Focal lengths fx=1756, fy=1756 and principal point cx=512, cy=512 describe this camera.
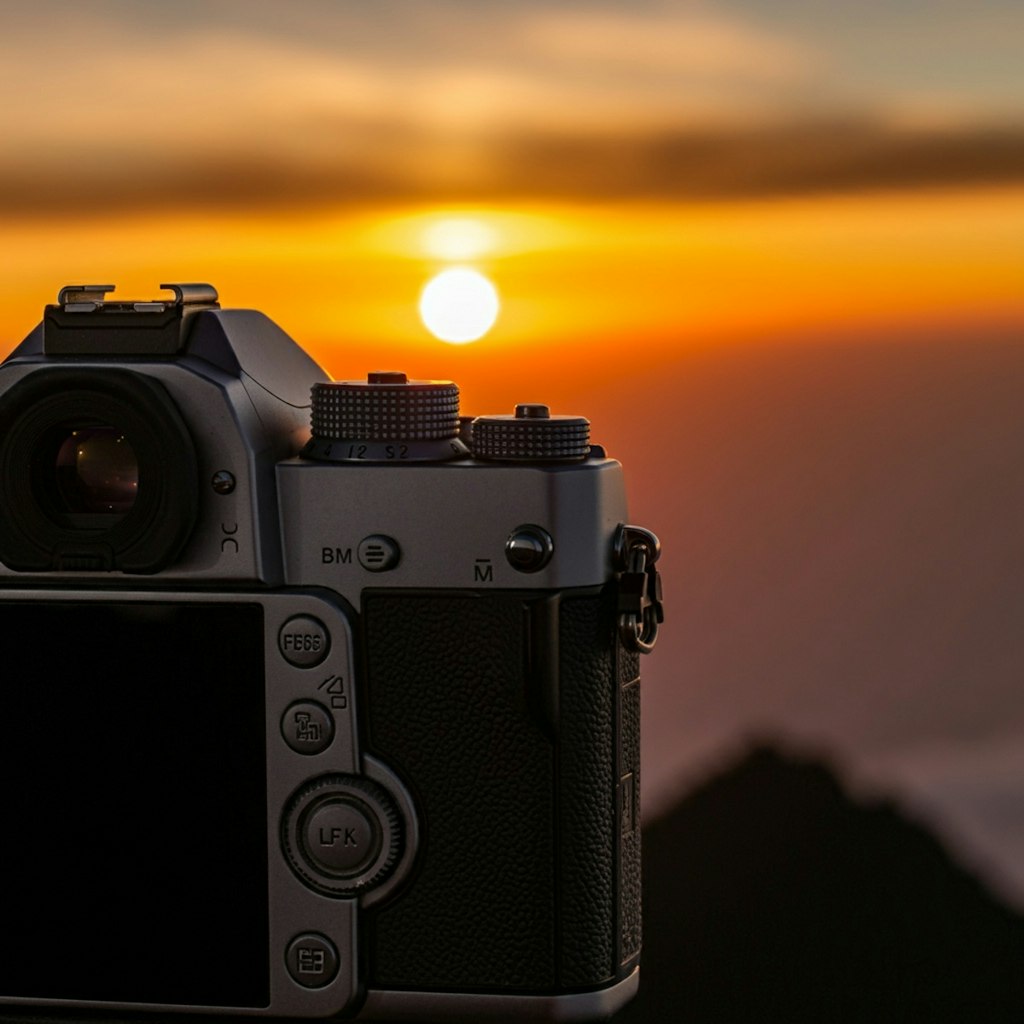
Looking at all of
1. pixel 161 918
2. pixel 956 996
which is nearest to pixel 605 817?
pixel 161 918

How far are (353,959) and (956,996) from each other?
9321 mm

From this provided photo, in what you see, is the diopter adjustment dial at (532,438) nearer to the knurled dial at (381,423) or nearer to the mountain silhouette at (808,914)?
the knurled dial at (381,423)

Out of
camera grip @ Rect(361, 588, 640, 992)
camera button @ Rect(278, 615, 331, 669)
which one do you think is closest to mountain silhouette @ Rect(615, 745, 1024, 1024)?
camera grip @ Rect(361, 588, 640, 992)

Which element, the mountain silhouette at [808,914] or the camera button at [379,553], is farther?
the mountain silhouette at [808,914]

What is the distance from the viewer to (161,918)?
1.40 m

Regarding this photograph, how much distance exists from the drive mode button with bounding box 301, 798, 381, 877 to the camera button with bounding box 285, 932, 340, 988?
0.20 ft

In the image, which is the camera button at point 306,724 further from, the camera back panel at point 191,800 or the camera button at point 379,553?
the camera button at point 379,553

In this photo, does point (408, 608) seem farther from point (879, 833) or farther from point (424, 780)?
point (879, 833)

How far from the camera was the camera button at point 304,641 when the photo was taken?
135 centimetres

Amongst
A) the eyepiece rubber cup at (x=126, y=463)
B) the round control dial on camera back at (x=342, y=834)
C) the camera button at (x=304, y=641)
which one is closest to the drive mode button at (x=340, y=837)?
the round control dial on camera back at (x=342, y=834)

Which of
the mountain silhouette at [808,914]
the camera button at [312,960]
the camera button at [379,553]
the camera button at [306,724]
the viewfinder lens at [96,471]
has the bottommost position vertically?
the mountain silhouette at [808,914]

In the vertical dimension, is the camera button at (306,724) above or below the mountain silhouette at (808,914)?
above

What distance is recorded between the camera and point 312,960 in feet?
4.59

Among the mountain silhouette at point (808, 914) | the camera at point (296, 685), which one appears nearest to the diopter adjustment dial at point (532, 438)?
the camera at point (296, 685)
